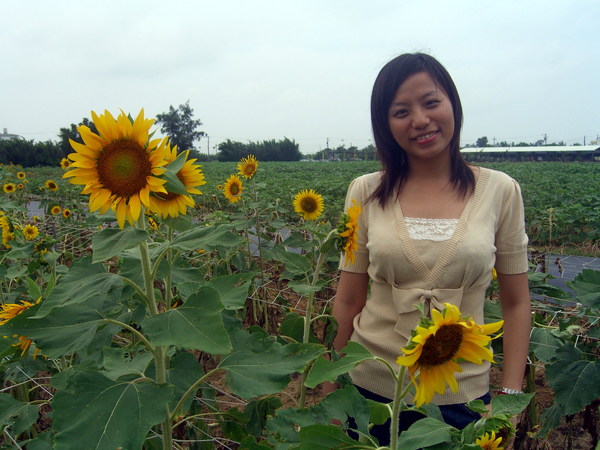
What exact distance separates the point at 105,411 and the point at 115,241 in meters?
0.27

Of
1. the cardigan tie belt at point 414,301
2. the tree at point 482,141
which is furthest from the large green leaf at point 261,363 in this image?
the tree at point 482,141

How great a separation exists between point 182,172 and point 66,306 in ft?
1.27

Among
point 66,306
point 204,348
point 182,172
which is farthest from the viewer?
point 182,172

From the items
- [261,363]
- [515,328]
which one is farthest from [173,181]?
[515,328]

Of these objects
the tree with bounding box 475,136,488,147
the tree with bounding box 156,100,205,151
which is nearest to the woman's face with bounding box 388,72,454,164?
the tree with bounding box 156,100,205,151

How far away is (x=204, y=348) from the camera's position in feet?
2.33

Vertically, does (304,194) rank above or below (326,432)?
above

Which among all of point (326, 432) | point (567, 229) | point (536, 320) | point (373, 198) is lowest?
point (567, 229)

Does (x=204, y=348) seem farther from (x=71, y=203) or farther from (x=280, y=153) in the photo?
(x=280, y=153)

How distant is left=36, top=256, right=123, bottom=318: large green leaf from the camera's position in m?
0.81

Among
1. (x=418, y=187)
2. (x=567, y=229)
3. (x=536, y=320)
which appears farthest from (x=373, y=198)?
(x=567, y=229)

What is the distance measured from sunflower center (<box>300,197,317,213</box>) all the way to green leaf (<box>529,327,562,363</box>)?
160 centimetres

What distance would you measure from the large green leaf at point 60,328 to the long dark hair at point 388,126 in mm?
950

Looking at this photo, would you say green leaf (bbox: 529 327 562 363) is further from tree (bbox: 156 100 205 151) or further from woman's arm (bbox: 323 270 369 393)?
tree (bbox: 156 100 205 151)
